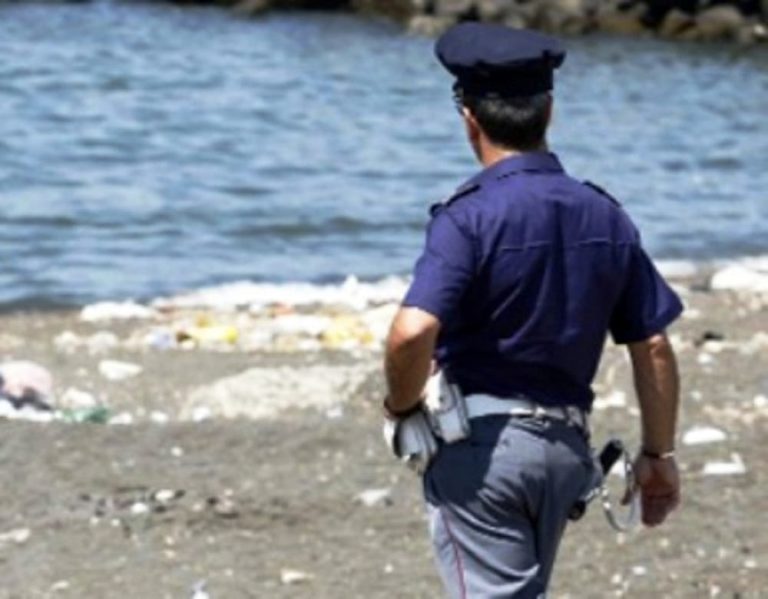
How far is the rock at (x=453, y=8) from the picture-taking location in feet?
146

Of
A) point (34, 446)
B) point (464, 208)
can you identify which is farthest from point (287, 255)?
point (464, 208)

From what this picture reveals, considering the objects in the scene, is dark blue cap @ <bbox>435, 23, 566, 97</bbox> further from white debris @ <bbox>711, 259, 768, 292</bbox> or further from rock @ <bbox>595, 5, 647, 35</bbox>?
rock @ <bbox>595, 5, 647, 35</bbox>

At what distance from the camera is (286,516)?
26.5 feet

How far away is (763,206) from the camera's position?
2283cm

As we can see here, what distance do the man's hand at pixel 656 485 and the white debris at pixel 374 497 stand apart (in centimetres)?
302

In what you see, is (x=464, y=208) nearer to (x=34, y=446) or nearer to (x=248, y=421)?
(x=34, y=446)

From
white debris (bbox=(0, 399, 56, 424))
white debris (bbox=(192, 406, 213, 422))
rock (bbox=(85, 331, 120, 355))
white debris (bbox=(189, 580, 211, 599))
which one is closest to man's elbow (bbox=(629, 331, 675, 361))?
white debris (bbox=(189, 580, 211, 599))

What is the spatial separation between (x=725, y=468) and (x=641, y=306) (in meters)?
3.67

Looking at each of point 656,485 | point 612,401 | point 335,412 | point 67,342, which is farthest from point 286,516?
point 67,342

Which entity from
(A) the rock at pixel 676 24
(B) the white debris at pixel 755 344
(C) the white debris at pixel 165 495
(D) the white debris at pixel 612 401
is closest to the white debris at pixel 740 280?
(B) the white debris at pixel 755 344

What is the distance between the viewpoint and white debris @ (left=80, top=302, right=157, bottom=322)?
15.5 metres

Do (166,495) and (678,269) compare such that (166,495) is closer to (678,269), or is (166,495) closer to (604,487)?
(604,487)

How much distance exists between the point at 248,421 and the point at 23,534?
1.96 meters

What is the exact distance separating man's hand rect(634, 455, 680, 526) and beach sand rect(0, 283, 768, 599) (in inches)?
82.2
